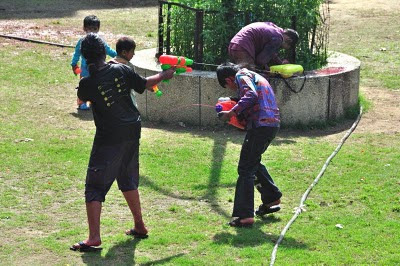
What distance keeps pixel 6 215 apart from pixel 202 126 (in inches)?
155

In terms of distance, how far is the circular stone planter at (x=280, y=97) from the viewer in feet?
36.1

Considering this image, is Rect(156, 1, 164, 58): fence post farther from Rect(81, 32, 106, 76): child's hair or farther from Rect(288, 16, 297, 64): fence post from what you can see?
Rect(81, 32, 106, 76): child's hair

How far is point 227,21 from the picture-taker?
1161 cm

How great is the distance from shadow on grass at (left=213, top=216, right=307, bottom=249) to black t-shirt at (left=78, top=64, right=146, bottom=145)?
4.00 feet

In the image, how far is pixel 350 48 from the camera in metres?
16.3

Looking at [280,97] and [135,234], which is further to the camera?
[280,97]

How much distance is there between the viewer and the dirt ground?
446 inches

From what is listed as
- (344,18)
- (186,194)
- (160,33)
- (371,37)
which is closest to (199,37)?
(160,33)

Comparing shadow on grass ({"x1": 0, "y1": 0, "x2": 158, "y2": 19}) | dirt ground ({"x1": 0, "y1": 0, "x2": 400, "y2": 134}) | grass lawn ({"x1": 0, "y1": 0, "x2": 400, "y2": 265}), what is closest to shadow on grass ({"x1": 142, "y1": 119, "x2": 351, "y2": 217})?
grass lawn ({"x1": 0, "y1": 0, "x2": 400, "y2": 265})

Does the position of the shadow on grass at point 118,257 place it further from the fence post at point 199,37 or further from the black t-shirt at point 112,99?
the fence post at point 199,37

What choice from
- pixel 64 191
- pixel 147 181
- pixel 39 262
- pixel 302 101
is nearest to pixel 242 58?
pixel 302 101

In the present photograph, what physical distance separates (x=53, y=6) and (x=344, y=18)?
7191 mm

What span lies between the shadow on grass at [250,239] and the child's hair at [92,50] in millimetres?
1841

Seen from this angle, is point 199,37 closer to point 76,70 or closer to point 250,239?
point 76,70
